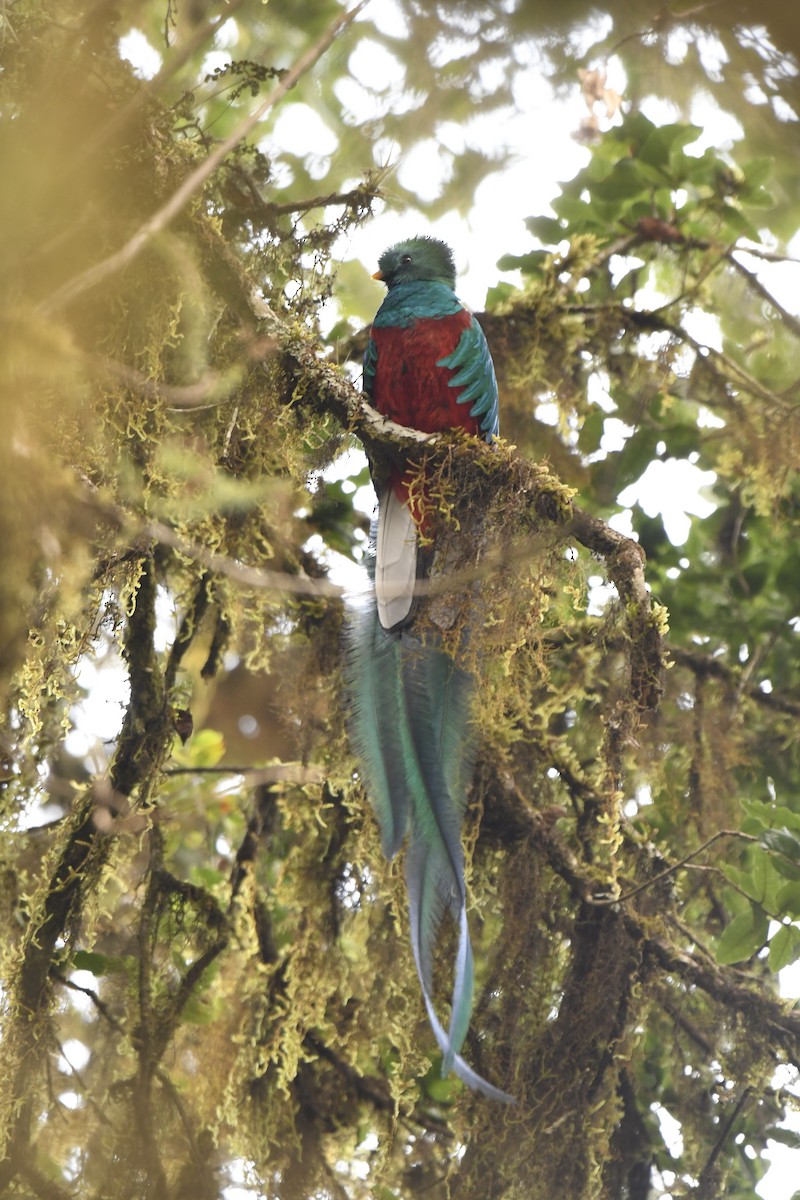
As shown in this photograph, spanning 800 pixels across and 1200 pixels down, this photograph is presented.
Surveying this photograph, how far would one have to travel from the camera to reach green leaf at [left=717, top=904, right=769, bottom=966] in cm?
238

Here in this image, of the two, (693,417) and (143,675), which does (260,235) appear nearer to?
(143,675)

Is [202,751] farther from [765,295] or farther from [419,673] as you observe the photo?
[765,295]

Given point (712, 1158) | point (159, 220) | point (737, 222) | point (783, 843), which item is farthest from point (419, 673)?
point (737, 222)

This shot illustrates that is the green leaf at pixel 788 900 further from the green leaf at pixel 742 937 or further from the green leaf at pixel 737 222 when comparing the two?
the green leaf at pixel 737 222

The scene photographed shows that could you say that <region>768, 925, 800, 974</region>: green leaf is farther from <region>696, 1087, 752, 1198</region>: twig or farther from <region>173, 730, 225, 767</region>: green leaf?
<region>173, 730, 225, 767</region>: green leaf

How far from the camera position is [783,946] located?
233 centimetres

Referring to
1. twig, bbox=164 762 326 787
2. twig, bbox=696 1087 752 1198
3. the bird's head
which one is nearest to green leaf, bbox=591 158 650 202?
the bird's head

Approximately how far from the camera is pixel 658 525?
326cm

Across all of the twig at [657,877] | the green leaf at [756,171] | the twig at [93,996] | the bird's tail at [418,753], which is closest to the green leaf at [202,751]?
the twig at [93,996]

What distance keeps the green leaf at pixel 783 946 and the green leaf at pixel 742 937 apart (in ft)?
0.13

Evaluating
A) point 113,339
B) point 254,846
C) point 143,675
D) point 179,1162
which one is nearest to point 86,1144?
point 179,1162

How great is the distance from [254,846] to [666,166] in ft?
6.58

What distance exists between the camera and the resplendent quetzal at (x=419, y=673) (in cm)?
216

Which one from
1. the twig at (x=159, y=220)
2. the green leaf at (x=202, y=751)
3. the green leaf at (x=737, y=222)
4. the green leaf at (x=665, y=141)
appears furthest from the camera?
the green leaf at (x=202, y=751)
